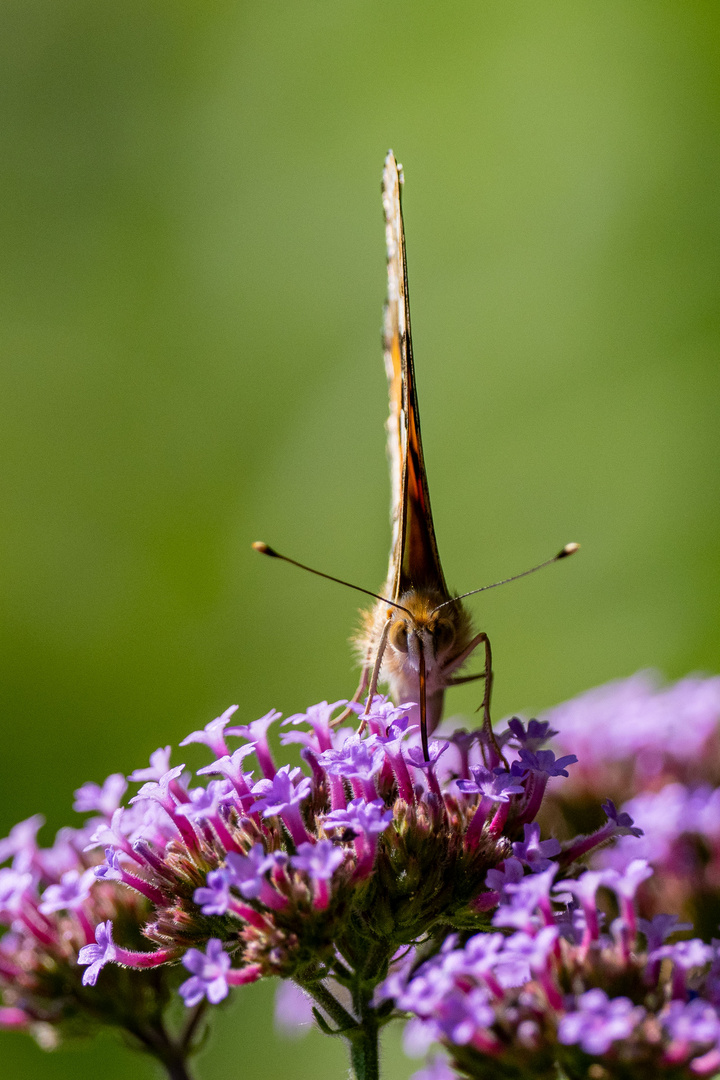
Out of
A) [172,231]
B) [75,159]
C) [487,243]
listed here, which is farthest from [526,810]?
[75,159]

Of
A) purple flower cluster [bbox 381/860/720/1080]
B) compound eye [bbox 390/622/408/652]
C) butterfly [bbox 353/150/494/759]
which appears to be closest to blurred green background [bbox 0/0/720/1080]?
butterfly [bbox 353/150/494/759]

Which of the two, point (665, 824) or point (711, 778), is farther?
point (711, 778)

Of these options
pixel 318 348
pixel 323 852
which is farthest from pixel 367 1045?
pixel 318 348

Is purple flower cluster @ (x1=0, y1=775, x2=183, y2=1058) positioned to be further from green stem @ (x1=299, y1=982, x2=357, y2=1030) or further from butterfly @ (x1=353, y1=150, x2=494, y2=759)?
butterfly @ (x1=353, y1=150, x2=494, y2=759)

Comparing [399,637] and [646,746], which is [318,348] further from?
[399,637]

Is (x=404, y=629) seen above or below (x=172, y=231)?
below

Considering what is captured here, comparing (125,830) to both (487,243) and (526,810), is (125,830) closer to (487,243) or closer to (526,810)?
(526,810)
